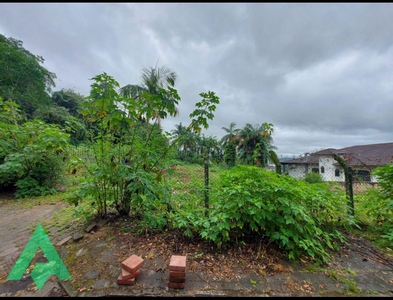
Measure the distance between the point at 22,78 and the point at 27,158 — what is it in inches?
569

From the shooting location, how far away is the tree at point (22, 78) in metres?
12.5

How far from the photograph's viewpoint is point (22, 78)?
43.8ft

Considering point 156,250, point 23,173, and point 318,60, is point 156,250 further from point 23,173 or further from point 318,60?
point 318,60

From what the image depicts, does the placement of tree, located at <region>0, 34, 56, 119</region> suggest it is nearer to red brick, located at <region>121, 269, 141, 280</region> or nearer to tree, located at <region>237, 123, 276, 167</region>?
red brick, located at <region>121, 269, 141, 280</region>

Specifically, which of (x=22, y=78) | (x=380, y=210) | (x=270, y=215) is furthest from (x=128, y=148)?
(x=22, y=78)

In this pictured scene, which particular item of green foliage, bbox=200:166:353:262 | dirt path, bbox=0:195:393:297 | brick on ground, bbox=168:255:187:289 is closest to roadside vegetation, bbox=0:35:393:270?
green foliage, bbox=200:166:353:262

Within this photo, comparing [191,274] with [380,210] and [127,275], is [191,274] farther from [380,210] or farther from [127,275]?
[380,210]

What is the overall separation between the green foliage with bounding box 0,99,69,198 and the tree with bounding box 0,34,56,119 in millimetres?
10298

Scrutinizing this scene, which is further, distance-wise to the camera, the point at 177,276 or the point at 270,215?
the point at 270,215

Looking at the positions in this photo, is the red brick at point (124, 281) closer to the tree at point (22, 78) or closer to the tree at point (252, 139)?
the tree at point (22, 78)

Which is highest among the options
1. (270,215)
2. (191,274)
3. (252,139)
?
(252,139)

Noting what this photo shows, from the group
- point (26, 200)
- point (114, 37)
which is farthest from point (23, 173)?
point (114, 37)

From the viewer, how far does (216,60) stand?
642 cm

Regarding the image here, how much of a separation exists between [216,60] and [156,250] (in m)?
6.69
